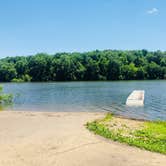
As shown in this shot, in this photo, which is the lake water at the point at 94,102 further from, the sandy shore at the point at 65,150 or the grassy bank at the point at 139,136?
the sandy shore at the point at 65,150

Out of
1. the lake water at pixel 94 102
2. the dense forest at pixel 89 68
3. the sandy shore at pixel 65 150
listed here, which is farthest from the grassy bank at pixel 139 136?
the dense forest at pixel 89 68

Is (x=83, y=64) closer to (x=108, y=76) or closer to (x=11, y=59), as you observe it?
(x=108, y=76)

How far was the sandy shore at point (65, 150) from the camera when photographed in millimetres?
8016

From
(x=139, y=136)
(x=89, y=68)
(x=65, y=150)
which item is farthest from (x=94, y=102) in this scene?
(x=89, y=68)

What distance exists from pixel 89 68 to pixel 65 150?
99.4 meters

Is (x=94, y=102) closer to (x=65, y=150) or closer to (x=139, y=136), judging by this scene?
(x=139, y=136)

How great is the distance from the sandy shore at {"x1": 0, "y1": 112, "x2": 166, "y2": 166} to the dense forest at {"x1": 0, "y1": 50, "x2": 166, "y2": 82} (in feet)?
305

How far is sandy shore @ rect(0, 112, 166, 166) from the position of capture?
8.02 metres

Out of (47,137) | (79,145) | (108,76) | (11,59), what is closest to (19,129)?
(47,137)

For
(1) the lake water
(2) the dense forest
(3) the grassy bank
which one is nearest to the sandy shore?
(3) the grassy bank

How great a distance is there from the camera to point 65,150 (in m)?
9.24

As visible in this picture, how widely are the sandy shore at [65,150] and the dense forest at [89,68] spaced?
93.1 metres

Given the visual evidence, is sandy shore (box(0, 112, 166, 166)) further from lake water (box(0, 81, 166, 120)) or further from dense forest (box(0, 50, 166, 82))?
dense forest (box(0, 50, 166, 82))

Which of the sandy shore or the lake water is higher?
the sandy shore
